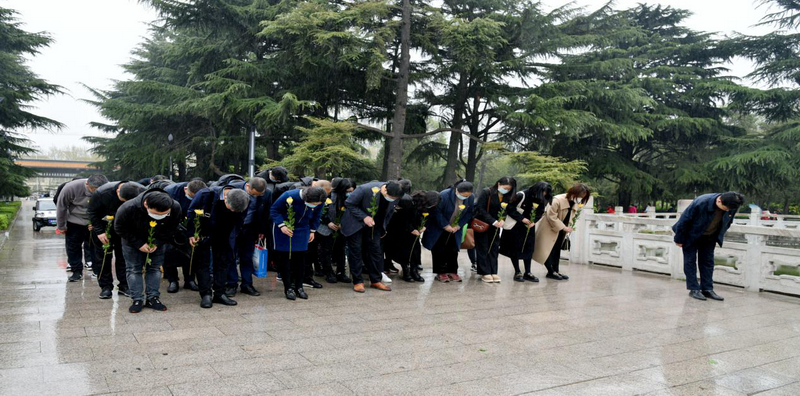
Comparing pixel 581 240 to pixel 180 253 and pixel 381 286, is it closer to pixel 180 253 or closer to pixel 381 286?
pixel 381 286

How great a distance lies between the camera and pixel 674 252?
915 cm

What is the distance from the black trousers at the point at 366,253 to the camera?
7051 millimetres

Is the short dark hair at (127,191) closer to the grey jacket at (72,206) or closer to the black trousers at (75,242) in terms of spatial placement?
the grey jacket at (72,206)

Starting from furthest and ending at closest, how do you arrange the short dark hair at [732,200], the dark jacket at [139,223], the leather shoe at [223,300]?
the short dark hair at [732,200] → the leather shoe at [223,300] → the dark jacket at [139,223]

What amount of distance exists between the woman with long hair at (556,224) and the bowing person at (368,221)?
2846 millimetres

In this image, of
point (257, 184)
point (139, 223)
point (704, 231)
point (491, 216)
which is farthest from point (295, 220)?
point (704, 231)

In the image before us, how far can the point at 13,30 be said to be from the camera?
2355 cm

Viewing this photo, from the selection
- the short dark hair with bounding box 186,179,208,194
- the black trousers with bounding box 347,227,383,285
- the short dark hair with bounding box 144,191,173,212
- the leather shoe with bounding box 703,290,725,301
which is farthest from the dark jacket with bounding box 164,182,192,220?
the leather shoe with bounding box 703,290,725,301

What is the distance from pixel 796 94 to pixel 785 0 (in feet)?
15.3

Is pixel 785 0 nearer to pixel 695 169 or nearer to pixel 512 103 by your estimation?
pixel 695 169

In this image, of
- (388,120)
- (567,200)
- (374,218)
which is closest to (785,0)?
(388,120)

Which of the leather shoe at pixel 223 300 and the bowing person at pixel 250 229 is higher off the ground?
the bowing person at pixel 250 229

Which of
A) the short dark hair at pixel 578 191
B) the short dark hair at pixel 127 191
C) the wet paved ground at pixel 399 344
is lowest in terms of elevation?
the wet paved ground at pixel 399 344

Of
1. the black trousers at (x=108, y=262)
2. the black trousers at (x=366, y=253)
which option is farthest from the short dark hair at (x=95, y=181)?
the black trousers at (x=366, y=253)
